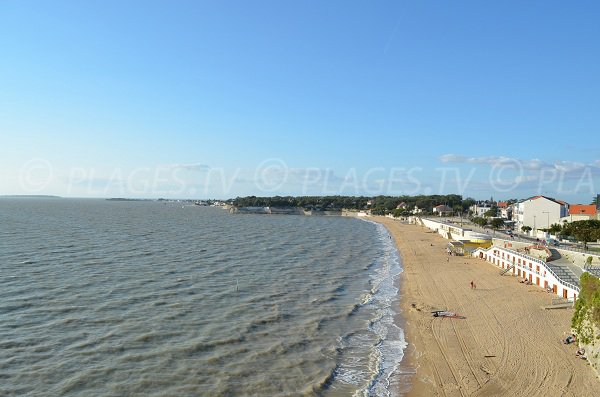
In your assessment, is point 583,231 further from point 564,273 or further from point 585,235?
point 564,273

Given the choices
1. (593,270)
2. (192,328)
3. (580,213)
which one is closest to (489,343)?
(593,270)

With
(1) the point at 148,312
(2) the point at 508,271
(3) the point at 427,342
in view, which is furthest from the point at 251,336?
(2) the point at 508,271

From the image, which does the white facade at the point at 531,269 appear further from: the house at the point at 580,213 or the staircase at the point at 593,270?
the house at the point at 580,213

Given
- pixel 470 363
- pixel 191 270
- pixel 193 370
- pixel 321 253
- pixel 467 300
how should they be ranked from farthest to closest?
pixel 321 253 → pixel 191 270 → pixel 467 300 → pixel 470 363 → pixel 193 370

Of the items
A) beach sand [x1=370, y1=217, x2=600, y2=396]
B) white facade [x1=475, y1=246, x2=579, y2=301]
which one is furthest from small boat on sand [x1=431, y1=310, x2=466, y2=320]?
white facade [x1=475, y1=246, x2=579, y2=301]

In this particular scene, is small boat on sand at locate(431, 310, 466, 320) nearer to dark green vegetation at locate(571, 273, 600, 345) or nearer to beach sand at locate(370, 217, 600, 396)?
beach sand at locate(370, 217, 600, 396)

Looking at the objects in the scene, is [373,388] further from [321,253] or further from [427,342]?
[321,253]

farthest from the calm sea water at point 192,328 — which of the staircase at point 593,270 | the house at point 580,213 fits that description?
the house at point 580,213
